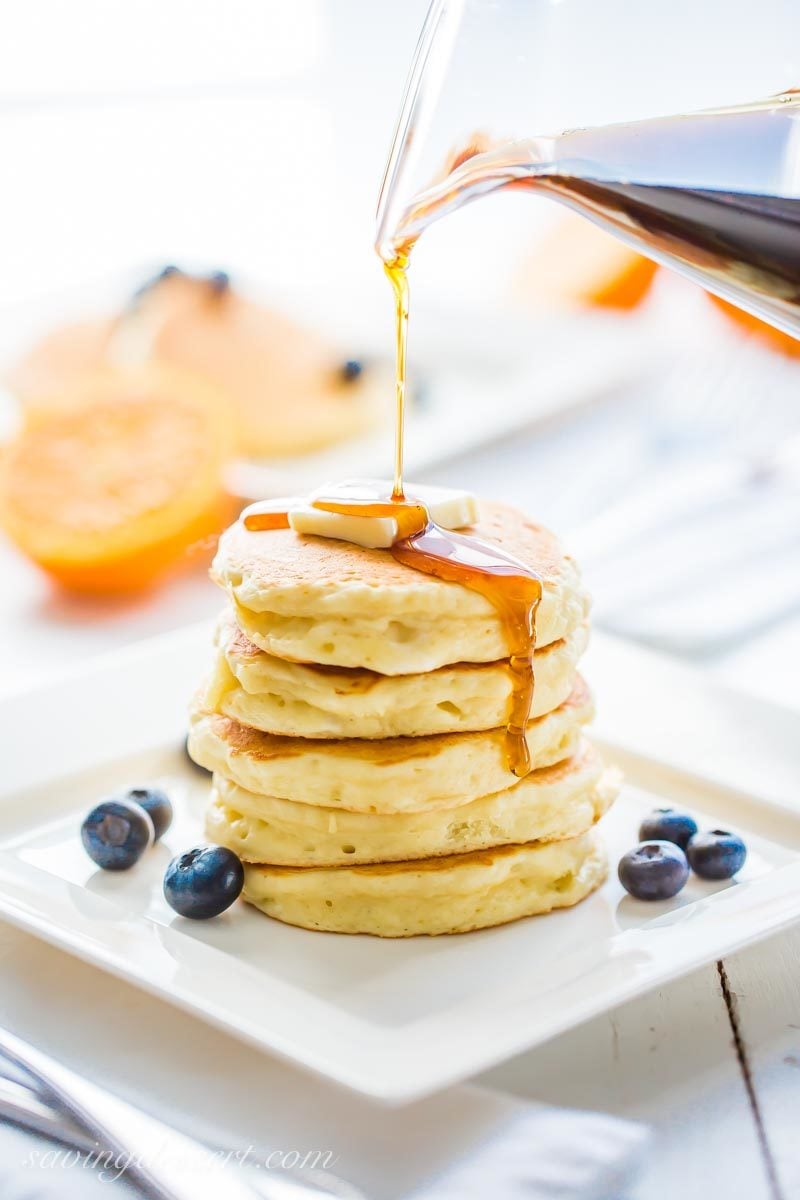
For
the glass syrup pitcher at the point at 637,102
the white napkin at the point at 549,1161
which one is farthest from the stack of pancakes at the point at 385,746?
the glass syrup pitcher at the point at 637,102

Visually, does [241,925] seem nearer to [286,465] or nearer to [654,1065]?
[654,1065]

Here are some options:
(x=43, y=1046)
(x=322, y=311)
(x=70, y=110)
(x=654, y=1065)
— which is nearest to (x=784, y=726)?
(x=654, y=1065)

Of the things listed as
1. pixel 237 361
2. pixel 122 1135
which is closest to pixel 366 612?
pixel 122 1135

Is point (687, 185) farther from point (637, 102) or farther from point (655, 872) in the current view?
point (655, 872)

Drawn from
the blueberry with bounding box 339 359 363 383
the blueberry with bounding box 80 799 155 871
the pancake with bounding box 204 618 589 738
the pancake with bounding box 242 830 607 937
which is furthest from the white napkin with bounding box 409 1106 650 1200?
the blueberry with bounding box 339 359 363 383

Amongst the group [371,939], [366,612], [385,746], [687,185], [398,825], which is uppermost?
[687,185]

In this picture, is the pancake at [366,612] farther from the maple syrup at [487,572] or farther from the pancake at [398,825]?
the pancake at [398,825]
